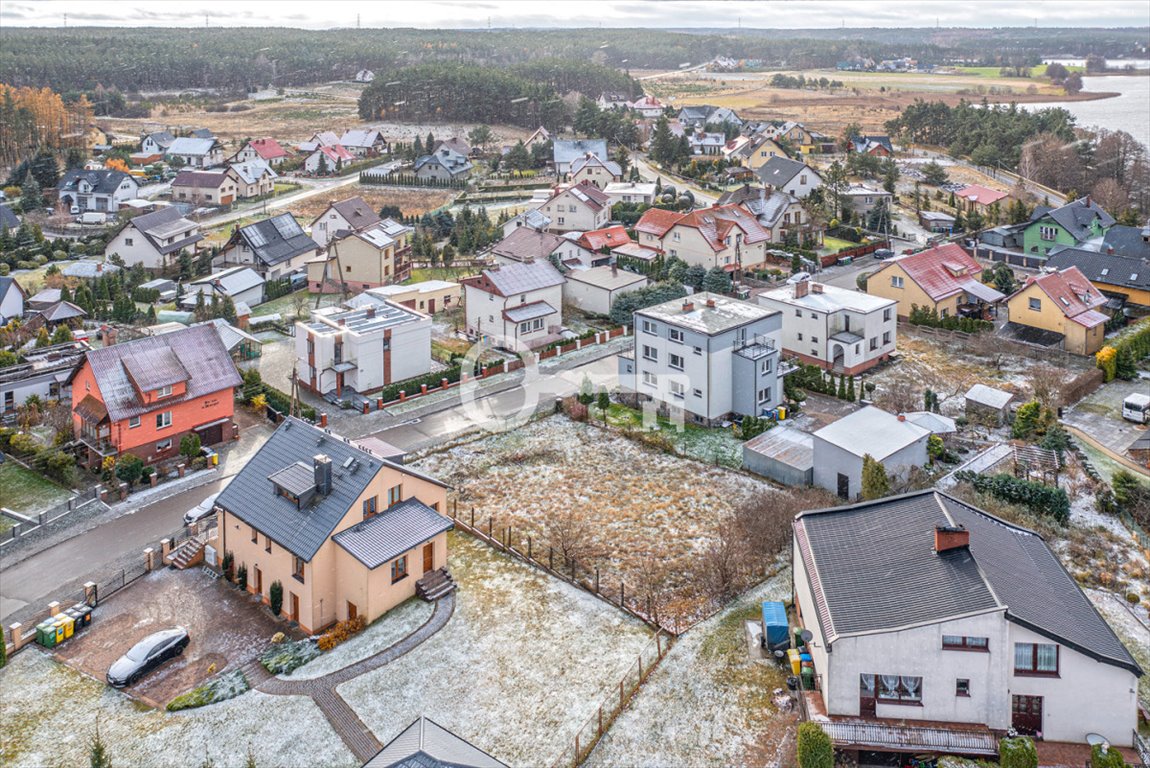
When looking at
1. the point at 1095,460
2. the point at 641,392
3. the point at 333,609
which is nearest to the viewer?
the point at 333,609

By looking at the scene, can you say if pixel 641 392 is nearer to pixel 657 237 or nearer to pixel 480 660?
pixel 480 660

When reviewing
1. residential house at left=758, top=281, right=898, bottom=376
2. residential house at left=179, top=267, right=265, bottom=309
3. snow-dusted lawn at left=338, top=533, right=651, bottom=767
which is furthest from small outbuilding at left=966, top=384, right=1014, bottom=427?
residential house at left=179, top=267, right=265, bottom=309

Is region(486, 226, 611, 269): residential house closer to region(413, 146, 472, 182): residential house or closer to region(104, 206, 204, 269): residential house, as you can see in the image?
region(104, 206, 204, 269): residential house

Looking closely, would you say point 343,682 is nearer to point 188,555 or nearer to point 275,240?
point 188,555

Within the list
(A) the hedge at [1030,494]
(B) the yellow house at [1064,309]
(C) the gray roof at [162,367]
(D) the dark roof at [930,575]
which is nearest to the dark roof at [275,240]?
(C) the gray roof at [162,367]

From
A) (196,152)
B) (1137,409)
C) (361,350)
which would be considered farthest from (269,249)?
(1137,409)

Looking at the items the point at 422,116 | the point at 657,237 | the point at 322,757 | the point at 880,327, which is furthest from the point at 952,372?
the point at 422,116

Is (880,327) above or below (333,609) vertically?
above
